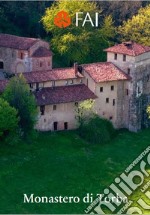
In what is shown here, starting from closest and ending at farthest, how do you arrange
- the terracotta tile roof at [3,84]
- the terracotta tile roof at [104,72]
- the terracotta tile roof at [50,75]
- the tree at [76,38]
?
the terracotta tile roof at [3,84] < the terracotta tile roof at [50,75] < the terracotta tile roof at [104,72] < the tree at [76,38]

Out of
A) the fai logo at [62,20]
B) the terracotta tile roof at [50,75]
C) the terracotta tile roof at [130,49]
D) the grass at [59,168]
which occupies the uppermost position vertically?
the fai logo at [62,20]

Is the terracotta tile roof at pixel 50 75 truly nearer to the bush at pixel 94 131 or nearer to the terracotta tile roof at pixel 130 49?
the bush at pixel 94 131

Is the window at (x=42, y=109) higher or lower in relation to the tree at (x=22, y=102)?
lower

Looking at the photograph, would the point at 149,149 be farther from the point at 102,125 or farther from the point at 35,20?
the point at 35,20

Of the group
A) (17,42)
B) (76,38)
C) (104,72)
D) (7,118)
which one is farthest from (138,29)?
(7,118)

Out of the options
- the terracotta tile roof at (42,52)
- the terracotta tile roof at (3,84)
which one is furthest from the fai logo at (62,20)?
the terracotta tile roof at (3,84)

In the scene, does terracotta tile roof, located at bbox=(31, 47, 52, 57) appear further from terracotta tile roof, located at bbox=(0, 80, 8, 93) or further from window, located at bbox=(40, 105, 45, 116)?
window, located at bbox=(40, 105, 45, 116)

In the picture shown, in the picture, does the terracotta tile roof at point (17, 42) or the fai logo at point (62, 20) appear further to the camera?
the fai logo at point (62, 20)
